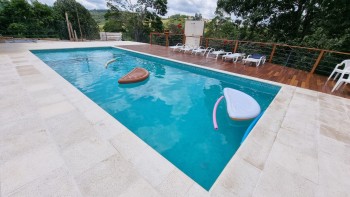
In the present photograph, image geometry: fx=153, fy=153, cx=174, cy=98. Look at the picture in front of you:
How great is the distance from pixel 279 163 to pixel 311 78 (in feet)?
18.3

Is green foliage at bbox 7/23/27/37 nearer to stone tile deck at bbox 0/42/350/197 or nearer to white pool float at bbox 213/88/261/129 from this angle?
stone tile deck at bbox 0/42/350/197

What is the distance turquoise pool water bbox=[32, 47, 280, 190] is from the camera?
271 centimetres

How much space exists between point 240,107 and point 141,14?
17406 millimetres

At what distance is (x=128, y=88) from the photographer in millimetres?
5090

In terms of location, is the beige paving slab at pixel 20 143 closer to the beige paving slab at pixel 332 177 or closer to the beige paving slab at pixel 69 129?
the beige paving slab at pixel 69 129

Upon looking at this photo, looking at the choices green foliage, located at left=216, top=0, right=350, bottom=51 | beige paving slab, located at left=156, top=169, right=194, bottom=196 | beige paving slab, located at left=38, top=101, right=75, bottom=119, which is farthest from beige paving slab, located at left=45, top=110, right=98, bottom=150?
green foliage, located at left=216, top=0, right=350, bottom=51

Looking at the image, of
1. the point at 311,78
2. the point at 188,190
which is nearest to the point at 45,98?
the point at 188,190

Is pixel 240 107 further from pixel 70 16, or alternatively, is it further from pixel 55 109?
pixel 70 16

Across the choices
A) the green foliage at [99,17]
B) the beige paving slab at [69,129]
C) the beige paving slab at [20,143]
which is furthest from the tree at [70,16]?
the beige paving slab at [20,143]

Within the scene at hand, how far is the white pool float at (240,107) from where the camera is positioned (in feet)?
10.8

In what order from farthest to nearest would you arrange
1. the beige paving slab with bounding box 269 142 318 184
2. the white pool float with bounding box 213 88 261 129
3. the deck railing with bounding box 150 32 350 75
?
the deck railing with bounding box 150 32 350 75
the white pool float with bounding box 213 88 261 129
the beige paving slab with bounding box 269 142 318 184

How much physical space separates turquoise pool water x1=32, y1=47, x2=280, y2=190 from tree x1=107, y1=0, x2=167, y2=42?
11619 millimetres

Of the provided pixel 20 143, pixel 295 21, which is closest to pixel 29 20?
pixel 20 143

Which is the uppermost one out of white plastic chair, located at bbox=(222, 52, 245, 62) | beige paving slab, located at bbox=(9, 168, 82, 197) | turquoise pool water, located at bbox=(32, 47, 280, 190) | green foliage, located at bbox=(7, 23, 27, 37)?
green foliage, located at bbox=(7, 23, 27, 37)
